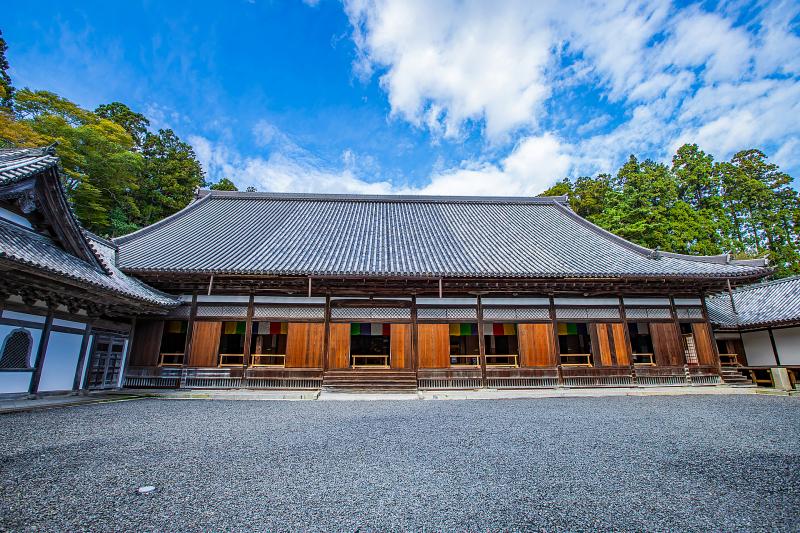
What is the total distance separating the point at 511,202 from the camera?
19.7m

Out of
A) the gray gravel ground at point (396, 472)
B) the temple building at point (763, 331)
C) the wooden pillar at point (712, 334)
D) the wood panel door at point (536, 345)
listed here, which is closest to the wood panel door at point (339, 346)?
the gray gravel ground at point (396, 472)

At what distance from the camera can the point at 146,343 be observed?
10.7 m

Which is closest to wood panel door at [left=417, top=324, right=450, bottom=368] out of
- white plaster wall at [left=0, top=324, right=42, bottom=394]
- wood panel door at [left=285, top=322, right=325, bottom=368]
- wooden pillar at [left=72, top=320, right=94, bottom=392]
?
wood panel door at [left=285, top=322, right=325, bottom=368]

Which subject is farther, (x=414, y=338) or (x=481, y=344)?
(x=481, y=344)

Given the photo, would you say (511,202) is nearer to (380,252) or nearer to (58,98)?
(380,252)

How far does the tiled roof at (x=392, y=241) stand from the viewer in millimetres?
10977

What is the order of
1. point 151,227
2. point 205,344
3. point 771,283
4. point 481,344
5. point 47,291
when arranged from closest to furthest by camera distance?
point 47,291 < point 205,344 < point 481,344 < point 151,227 < point 771,283

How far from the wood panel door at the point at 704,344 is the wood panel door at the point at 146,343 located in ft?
58.2

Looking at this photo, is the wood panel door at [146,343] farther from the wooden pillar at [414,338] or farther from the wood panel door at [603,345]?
the wood panel door at [603,345]

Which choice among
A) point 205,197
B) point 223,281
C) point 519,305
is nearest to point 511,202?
point 519,305

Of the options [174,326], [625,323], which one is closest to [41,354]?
[174,326]

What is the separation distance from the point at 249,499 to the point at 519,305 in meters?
10.1

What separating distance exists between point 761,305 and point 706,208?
12.5 m

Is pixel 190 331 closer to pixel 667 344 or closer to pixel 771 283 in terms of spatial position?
pixel 667 344
